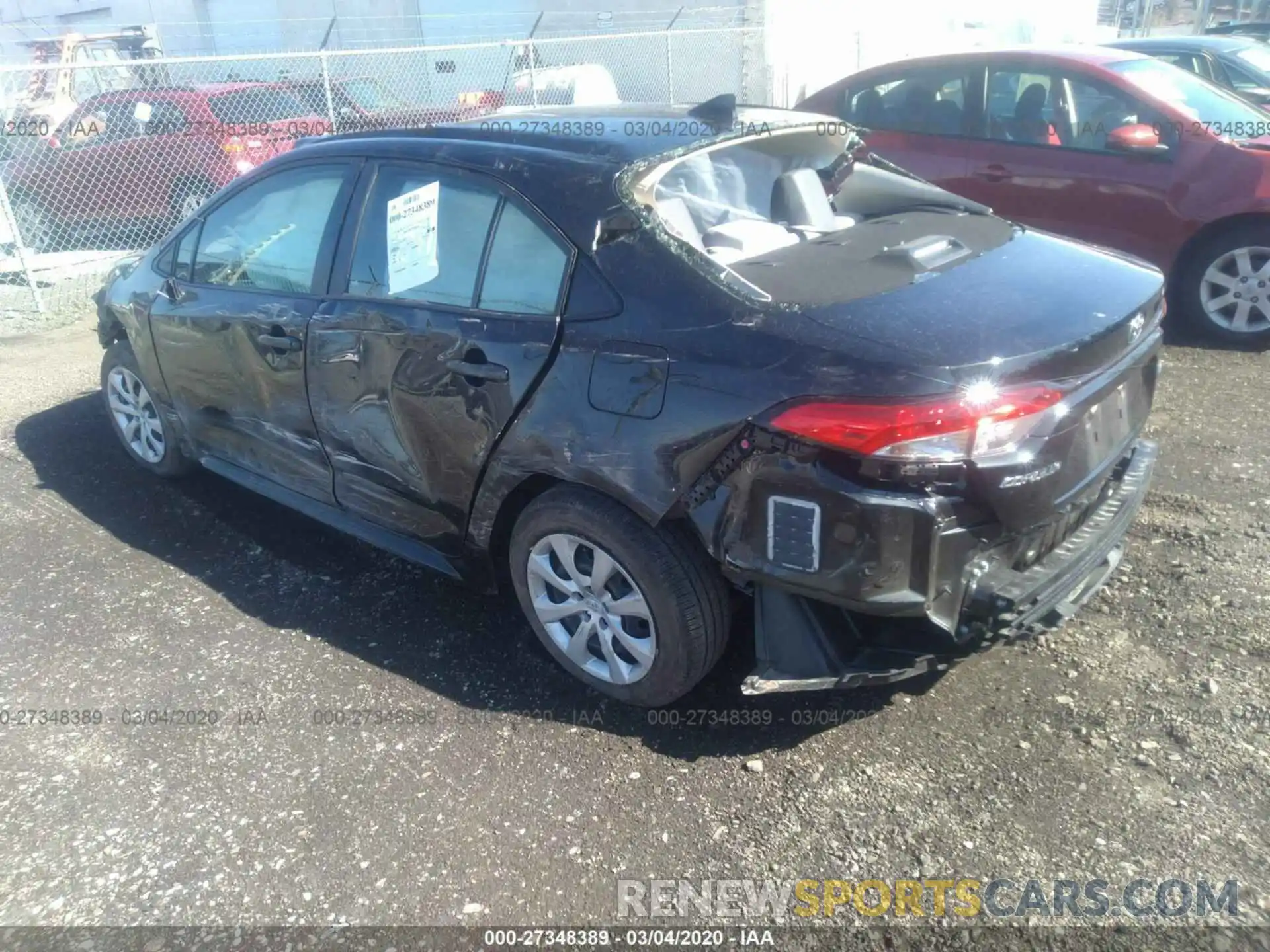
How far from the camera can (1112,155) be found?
19.2ft

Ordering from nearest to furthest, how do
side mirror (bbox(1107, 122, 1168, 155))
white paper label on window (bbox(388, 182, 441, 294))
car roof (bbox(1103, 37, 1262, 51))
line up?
1. white paper label on window (bbox(388, 182, 441, 294))
2. side mirror (bbox(1107, 122, 1168, 155))
3. car roof (bbox(1103, 37, 1262, 51))

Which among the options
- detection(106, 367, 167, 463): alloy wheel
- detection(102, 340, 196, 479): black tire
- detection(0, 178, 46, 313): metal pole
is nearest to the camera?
detection(102, 340, 196, 479): black tire

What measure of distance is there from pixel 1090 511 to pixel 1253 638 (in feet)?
2.71

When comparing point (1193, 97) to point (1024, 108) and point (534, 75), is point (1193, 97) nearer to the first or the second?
point (1024, 108)

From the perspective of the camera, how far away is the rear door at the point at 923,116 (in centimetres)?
647

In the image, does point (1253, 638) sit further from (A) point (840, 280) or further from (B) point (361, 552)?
(B) point (361, 552)

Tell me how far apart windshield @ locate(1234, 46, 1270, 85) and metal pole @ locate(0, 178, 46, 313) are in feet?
36.5

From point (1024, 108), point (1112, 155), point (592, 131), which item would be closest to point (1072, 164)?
point (1112, 155)

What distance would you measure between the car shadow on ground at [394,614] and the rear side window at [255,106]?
6.58 meters

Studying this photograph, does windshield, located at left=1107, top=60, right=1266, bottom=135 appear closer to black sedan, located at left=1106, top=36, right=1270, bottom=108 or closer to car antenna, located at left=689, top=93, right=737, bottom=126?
black sedan, located at left=1106, top=36, right=1270, bottom=108

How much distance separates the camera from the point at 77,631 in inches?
145

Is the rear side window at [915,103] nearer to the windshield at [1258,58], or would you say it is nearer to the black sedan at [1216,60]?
the black sedan at [1216,60]

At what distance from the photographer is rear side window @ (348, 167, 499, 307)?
3.11 meters

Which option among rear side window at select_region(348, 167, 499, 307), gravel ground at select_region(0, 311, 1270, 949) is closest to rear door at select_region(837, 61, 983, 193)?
gravel ground at select_region(0, 311, 1270, 949)
